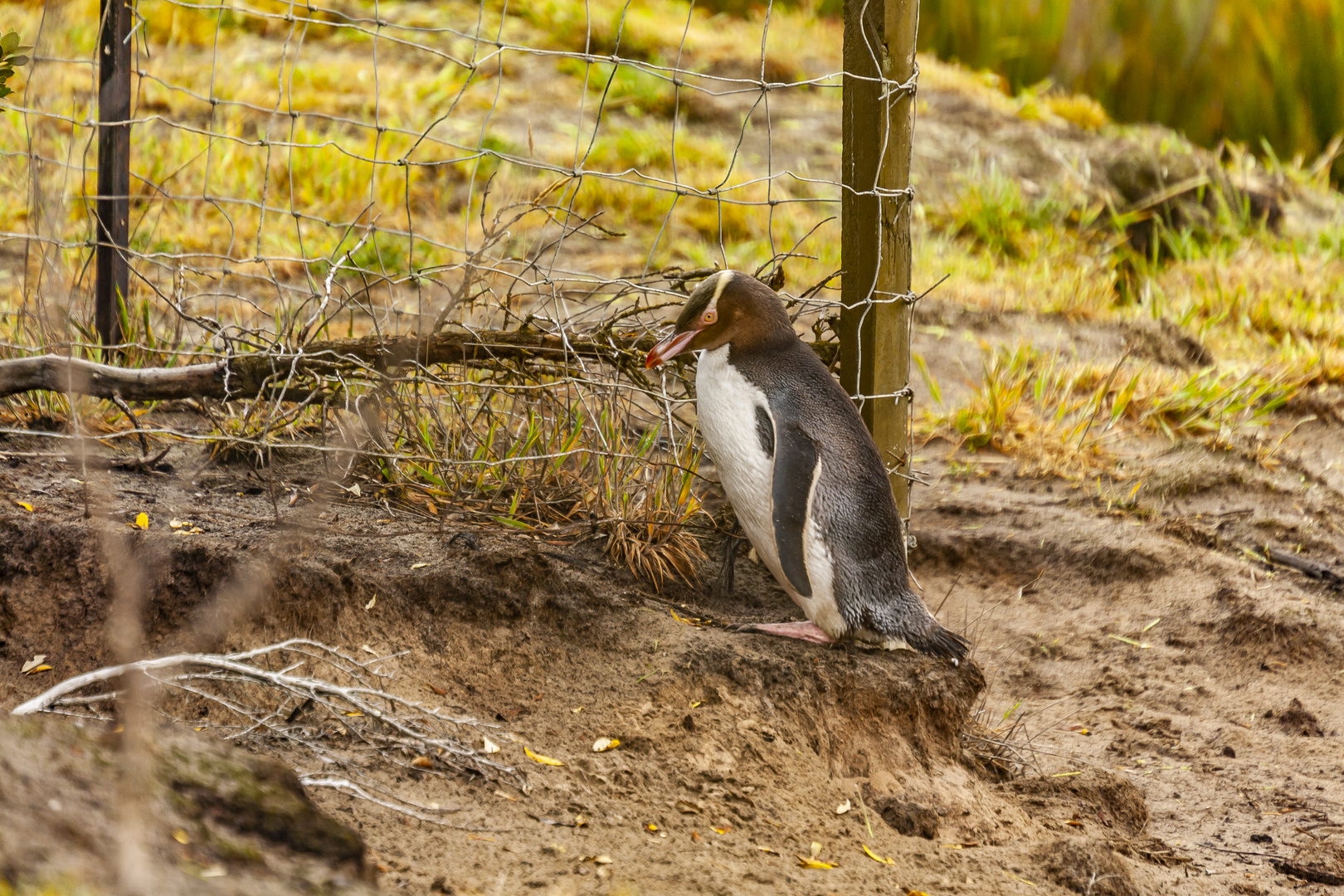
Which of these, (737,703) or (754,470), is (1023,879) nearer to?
(737,703)

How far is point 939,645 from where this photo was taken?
240 centimetres

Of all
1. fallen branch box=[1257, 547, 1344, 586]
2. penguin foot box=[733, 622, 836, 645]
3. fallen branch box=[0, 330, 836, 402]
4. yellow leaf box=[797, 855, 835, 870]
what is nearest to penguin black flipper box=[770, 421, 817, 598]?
penguin foot box=[733, 622, 836, 645]

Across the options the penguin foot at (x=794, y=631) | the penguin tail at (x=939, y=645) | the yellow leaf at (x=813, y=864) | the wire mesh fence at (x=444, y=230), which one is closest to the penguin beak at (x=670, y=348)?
the wire mesh fence at (x=444, y=230)

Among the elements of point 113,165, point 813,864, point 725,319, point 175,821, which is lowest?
point 813,864

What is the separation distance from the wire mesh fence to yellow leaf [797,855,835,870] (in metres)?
0.94

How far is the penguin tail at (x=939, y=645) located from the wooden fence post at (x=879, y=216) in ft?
1.52

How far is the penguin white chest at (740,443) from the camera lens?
2.34m

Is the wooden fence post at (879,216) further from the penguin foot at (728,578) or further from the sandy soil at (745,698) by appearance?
the sandy soil at (745,698)

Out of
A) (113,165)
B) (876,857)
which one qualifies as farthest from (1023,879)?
(113,165)

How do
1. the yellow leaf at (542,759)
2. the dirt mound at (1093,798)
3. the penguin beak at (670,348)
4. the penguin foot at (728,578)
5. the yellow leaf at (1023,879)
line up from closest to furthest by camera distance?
the yellow leaf at (1023,879) < the yellow leaf at (542,759) < the dirt mound at (1093,798) < the penguin beak at (670,348) < the penguin foot at (728,578)

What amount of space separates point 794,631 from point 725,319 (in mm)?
705

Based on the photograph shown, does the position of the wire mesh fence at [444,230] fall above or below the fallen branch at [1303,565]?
above

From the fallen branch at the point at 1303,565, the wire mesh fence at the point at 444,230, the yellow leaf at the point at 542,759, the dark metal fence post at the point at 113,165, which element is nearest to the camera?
the yellow leaf at the point at 542,759

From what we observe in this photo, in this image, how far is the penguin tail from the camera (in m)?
2.39
